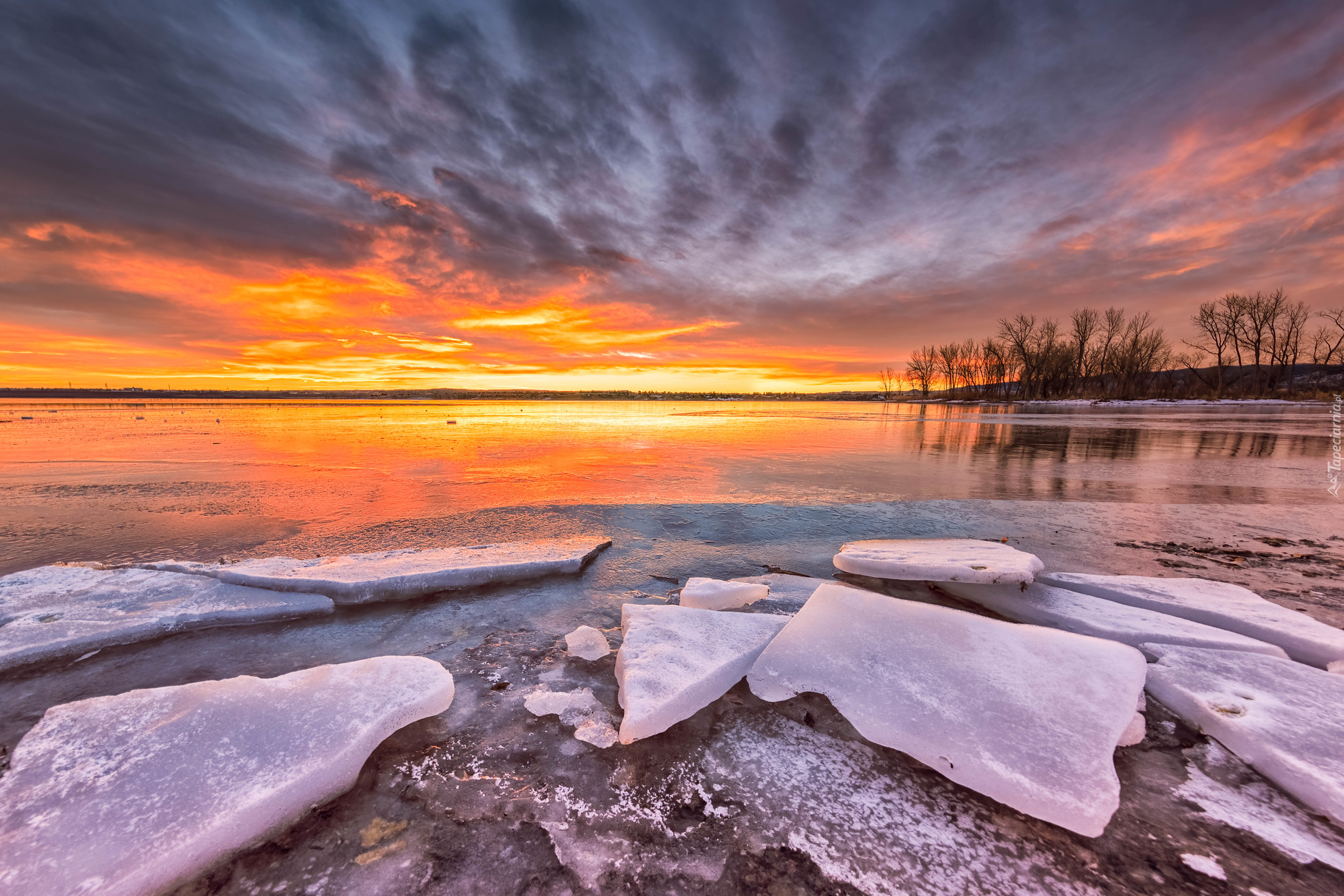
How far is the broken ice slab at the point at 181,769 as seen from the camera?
1159 millimetres

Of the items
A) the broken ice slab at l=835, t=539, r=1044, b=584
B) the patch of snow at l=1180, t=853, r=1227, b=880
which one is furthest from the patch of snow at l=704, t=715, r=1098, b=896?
the broken ice slab at l=835, t=539, r=1044, b=584

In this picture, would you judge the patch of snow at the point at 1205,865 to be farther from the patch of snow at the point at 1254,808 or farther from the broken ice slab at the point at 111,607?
the broken ice slab at the point at 111,607

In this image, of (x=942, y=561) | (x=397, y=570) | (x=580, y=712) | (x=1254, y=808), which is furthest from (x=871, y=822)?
(x=397, y=570)

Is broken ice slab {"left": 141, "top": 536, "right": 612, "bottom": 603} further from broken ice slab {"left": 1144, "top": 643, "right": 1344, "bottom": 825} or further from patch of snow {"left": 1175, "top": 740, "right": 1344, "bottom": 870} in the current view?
broken ice slab {"left": 1144, "top": 643, "right": 1344, "bottom": 825}

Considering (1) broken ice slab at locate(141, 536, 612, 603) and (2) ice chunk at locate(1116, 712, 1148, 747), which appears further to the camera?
(1) broken ice slab at locate(141, 536, 612, 603)

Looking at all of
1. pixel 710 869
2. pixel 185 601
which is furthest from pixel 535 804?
pixel 185 601

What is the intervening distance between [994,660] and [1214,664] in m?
1.01

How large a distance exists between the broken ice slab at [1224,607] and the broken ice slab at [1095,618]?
73 mm

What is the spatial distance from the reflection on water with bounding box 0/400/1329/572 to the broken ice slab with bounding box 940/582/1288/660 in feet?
9.41

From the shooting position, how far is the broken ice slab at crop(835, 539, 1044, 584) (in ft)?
9.76

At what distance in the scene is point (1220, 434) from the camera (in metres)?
13.9

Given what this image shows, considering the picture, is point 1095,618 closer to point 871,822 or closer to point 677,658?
point 871,822

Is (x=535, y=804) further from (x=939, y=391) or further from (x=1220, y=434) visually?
(x=939, y=391)

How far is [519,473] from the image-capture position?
777 centimetres
